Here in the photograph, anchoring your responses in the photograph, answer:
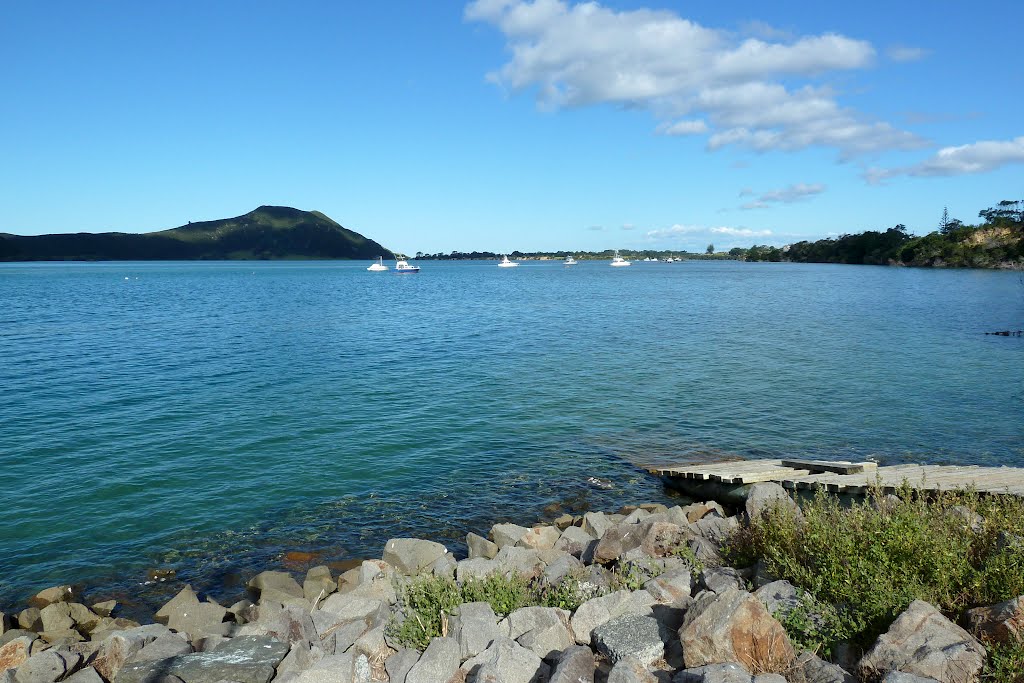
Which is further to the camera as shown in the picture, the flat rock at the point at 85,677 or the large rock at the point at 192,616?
the large rock at the point at 192,616

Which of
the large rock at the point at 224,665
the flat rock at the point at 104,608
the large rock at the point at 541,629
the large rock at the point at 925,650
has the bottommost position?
the flat rock at the point at 104,608

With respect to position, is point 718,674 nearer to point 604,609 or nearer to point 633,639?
point 633,639

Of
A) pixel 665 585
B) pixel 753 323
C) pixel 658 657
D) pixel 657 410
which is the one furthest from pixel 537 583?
pixel 753 323

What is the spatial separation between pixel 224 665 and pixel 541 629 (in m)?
4.03

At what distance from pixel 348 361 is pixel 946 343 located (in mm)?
39824

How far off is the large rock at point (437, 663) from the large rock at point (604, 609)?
1584 millimetres

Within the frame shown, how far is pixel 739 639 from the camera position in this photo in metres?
7.52

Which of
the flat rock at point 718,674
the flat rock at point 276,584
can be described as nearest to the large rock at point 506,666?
the flat rock at point 718,674

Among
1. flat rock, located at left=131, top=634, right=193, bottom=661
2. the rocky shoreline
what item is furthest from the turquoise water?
flat rock, located at left=131, top=634, right=193, bottom=661

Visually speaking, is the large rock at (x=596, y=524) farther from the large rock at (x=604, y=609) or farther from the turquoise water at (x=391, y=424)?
the large rock at (x=604, y=609)

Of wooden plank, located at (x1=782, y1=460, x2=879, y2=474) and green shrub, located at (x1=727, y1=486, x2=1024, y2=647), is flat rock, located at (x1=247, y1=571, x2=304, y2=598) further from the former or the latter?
wooden plank, located at (x1=782, y1=460, x2=879, y2=474)

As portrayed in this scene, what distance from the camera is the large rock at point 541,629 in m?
8.69

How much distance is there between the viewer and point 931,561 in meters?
8.55

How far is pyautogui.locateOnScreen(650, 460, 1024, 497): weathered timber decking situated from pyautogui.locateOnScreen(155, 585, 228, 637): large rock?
12.0 meters
